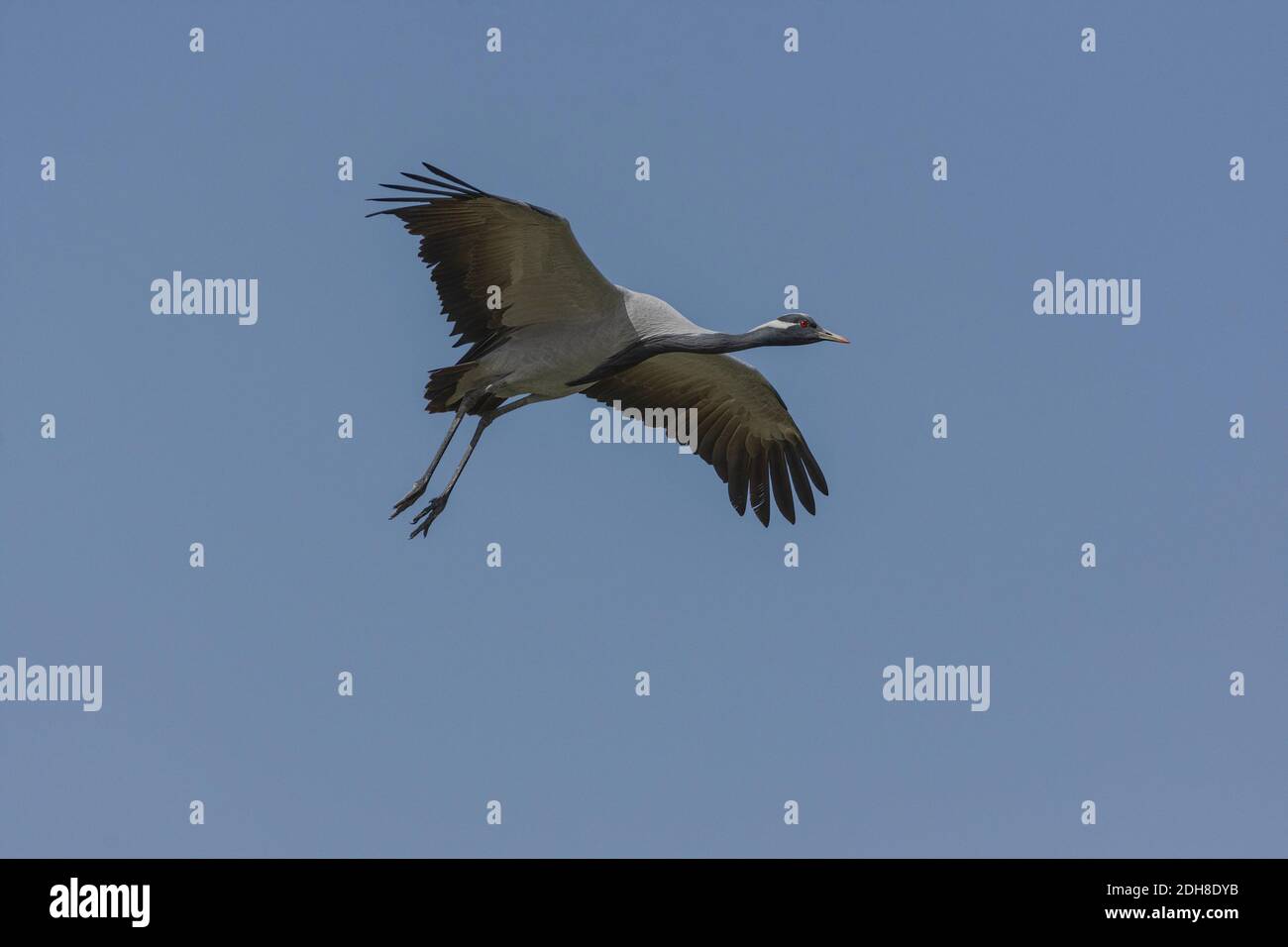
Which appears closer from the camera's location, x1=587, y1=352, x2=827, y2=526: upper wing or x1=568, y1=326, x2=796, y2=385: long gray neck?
x1=568, y1=326, x2=796, y2=385: long gray neck

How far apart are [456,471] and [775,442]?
3987 millimetres

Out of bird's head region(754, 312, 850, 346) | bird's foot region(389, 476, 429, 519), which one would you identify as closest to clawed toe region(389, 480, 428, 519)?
bird's foot region(389, 476, 429, 519)

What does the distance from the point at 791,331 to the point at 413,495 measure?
4.30m

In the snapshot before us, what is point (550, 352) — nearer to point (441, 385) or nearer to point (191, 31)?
point (441, 385)

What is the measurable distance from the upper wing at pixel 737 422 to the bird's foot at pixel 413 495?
2.70 m

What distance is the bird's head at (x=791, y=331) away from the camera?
19406 mm

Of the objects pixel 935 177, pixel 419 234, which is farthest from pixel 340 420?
pixel 935 177

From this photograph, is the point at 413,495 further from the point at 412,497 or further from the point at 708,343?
Result: the point at 708,343

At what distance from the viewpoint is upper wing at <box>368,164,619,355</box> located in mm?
18484

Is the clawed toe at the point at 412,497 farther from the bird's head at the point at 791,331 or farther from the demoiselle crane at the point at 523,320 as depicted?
the bird's head at the point at 791,331

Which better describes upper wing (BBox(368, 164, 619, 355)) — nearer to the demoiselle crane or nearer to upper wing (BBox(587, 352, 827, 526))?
the demoiselle crane

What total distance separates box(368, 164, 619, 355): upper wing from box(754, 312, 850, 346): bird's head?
165 centimetres

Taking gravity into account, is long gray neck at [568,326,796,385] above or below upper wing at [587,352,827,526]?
above

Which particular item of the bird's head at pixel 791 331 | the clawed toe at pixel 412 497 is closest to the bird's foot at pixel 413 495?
the clawed toe at pixel 412 497
